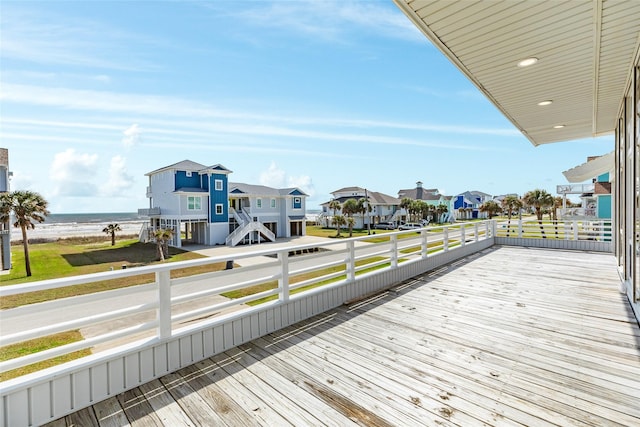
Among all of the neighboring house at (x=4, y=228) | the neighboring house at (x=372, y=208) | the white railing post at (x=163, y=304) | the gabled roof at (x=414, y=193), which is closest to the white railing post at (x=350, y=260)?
the white railing post at (x=163, y=304)

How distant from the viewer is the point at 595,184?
17641mm

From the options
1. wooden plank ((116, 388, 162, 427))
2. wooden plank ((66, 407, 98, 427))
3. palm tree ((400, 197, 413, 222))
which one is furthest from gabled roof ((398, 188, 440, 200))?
wooden plank ((66, 407, 98, 427))

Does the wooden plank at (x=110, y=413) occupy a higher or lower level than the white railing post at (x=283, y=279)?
lower

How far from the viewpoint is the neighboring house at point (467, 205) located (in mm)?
60781

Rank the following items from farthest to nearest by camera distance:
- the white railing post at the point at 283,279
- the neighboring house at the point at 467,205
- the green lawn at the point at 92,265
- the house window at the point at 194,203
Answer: the neighboring house at the point at 467,205 → the house window at the point at 194,203 → the green lawn at the point at 92,265 → the white railing post at the point at 283,279

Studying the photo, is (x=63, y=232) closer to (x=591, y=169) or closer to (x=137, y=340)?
(x=137, y=340)

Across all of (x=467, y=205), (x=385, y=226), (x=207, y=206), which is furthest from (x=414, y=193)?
(x=207, y=206)

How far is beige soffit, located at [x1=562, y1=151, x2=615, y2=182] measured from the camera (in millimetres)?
7151

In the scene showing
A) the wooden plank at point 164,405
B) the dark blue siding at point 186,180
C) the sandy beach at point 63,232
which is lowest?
the sandy beach at point 63,232

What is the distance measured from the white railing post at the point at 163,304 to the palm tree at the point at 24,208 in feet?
65.4

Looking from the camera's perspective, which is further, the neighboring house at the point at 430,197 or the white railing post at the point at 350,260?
the neighboring house at the point at 430,197

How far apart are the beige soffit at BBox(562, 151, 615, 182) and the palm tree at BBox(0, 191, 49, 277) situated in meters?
24.5

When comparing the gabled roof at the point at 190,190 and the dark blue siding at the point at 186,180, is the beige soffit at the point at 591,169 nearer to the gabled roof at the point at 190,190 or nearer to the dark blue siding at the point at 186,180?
the gabled roof at the point at 190,190

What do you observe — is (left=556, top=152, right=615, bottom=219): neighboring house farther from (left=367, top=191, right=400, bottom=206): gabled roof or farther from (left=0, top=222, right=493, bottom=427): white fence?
(left=367, top=191, right=400, bottom=206): gabled roof
